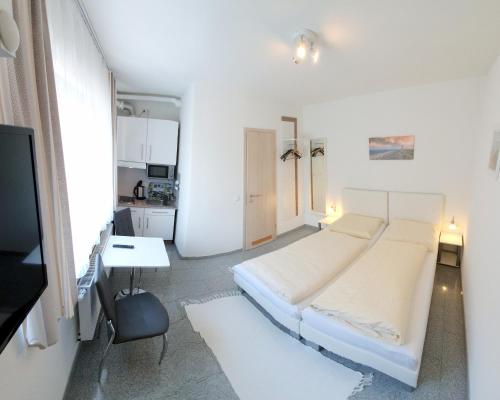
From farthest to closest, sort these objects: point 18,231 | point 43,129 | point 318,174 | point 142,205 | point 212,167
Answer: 1. point 318,174
2. point 142,205
3. point 212,167
4. point 43,129
5. point 18,231

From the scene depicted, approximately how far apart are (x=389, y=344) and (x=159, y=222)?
3.67m

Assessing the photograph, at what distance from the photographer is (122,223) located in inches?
131

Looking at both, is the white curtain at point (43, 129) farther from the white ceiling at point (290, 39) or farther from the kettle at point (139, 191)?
the kettle at point (139, 191)

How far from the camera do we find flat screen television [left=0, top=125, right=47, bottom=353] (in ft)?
2.50

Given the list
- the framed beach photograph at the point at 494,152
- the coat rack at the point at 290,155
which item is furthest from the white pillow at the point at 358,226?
the framed beach photograph at the point at 494,152

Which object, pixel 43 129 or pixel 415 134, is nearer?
pixel 43 129

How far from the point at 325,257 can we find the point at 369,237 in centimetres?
105

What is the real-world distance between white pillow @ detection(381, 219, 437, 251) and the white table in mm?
2895

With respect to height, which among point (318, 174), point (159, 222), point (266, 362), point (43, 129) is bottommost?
point (266, 362)

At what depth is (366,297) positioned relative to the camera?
211 cm

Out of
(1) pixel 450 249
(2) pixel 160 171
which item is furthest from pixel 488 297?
(2) pixel 160 171

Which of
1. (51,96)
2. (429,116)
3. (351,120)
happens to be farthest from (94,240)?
(429,116)

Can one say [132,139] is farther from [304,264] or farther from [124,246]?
[304,264]

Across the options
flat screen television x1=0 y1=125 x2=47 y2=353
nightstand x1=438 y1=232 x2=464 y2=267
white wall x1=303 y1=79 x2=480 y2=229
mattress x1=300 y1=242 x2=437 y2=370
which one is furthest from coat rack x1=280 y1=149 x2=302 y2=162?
flat screen television x1=0 y1=125 x2=47 y2=353
